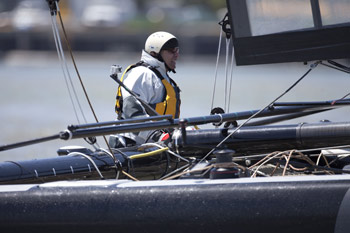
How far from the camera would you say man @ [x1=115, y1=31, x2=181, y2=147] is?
4.36 m

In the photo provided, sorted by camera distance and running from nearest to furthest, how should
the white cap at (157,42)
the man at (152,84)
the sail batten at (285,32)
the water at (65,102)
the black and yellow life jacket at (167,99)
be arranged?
the sail batten at (285,32)
the man at (152,84)
the black and yellow life jacket at (167,99)
the white cap at (157,42)
the water at (65,102)

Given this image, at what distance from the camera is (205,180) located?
9.90 ft

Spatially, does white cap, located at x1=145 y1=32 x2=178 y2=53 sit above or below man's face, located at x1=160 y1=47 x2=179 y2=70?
above

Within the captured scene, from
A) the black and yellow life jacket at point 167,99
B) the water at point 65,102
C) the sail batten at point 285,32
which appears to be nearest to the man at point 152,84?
the black and yellow life jacket at point 167,99

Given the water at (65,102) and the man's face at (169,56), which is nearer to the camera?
the man's face at (169,56)

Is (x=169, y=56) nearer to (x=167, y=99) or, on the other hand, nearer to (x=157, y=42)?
(x=157, y=42)

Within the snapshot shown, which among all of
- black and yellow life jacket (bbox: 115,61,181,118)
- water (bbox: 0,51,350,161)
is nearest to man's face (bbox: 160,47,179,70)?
black and yellow life jacket (bbox: 115,61,181,118)

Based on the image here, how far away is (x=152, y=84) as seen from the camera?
459 cm

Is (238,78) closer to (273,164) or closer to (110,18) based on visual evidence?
(273,164)

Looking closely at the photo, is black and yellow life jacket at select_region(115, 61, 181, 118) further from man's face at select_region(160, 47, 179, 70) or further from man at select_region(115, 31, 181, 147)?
man's face at select_region(160, 47, 179, 70)

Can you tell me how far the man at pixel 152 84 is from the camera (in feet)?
14.3

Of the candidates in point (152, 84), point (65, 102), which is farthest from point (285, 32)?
point (65, 102)

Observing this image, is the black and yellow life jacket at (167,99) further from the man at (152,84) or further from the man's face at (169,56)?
the man's face at (169,56)

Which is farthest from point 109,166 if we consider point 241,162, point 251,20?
point 251,20
